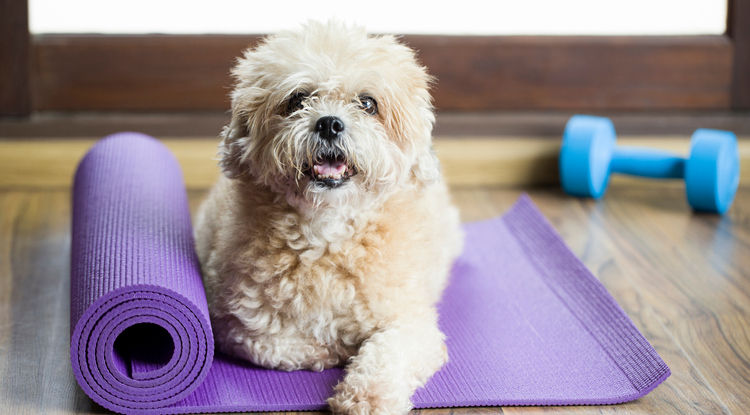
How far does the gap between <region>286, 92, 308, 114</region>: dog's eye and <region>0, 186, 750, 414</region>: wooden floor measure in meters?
0.66

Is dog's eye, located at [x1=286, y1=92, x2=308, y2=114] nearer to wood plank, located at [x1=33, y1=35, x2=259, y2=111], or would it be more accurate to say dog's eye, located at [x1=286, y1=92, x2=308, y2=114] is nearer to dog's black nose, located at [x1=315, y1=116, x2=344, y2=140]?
dog's black nose, located at [x1=315, y1=116, x2=344, y2=140]

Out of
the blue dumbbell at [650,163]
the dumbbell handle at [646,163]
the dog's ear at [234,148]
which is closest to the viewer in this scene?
the dog's ear at [234,148]

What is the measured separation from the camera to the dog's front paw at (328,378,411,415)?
1394 millimetres

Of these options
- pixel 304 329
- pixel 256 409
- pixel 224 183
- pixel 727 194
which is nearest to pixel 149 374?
pixel 256 409

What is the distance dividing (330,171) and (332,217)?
11 centimetres

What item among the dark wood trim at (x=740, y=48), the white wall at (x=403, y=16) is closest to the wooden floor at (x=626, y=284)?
the dark wood trim at (x=740, y=48)

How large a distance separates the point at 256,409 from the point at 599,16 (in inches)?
96.3

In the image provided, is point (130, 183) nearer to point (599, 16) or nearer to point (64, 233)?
point (64, 233)

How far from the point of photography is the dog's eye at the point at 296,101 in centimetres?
145

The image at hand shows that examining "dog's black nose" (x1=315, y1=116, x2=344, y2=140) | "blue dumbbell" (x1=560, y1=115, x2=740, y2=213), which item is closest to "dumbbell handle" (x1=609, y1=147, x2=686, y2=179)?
"blue dumbbell" (x1=560, y1=115, x2=740, y2=213)

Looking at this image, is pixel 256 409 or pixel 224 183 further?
pixel 224 183

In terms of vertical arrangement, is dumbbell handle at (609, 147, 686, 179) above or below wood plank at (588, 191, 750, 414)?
above

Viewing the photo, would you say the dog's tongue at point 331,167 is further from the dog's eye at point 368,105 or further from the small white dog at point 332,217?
the dog's eye at point 368,105

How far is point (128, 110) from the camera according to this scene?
122 inches
